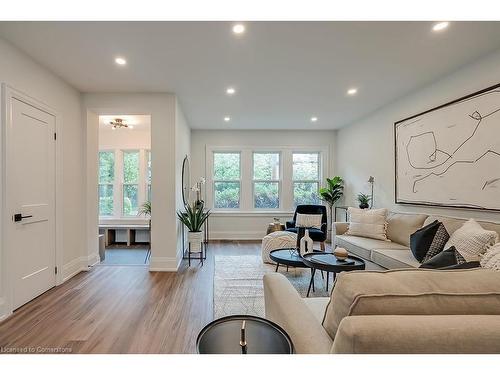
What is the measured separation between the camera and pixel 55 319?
93.4 inches

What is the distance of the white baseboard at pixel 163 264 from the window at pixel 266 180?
9.36 feet

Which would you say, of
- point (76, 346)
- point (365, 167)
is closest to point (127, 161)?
point (76, 346)

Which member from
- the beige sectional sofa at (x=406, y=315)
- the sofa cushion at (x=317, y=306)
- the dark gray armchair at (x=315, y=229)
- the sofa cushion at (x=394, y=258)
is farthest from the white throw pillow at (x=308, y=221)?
the beige sectional sofa at (x=406, y=315)

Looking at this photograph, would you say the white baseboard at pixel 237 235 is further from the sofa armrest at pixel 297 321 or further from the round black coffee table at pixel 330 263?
the sofa armrest at pixel 297 321

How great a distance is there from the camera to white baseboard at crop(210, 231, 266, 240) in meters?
6.09

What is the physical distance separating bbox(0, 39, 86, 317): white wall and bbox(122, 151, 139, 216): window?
2.32m

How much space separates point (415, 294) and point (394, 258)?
2.10 meters

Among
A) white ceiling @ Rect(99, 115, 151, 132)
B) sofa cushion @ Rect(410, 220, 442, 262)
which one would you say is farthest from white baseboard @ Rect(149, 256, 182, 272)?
sofa cushion @ Rect(410, 220, 442, 262)

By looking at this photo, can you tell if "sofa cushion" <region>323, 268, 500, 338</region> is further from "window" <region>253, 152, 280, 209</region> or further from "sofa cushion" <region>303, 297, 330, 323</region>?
"window" <region>253, 152, 280, 209</region>

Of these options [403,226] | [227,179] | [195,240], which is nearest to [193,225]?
[195,240]

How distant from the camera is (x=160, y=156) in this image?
12.5 feet

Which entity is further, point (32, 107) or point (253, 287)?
point (253, 287)
